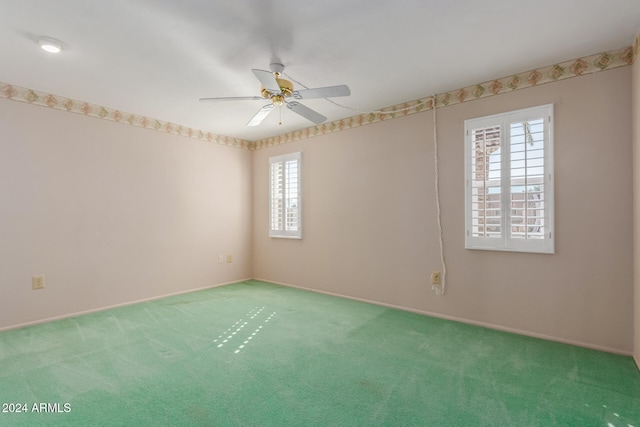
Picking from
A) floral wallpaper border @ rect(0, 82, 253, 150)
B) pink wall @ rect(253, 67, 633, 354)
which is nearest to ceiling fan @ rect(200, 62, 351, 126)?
pink wall @ rect(253, 67, 633, 354)

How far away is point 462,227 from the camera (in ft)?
11.0

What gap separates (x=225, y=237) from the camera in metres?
5.18

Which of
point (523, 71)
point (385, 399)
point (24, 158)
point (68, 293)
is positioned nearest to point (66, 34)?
point (24, 158)

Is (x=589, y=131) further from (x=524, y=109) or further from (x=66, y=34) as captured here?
(x=66, y=34)

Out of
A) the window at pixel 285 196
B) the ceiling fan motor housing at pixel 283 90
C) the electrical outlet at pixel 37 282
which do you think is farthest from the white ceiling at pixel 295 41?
the electrical outlet at pixel 37 282

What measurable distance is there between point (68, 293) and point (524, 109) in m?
5.03

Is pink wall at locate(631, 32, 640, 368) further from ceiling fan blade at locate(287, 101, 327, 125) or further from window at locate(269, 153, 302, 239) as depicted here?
window at locate(269, 153, 302, 239)

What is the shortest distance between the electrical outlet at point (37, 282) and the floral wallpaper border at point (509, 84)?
3.70 metres

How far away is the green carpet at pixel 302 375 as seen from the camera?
1800mm

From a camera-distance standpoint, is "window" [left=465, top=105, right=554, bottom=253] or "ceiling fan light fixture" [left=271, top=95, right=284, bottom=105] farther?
"window" [left=465, top=105, right=554, bottom=253]

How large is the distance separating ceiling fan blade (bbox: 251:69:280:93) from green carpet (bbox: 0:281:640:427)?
2.09 meters

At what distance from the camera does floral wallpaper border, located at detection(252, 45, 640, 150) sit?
8.53ft

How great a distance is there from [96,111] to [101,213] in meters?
1.20

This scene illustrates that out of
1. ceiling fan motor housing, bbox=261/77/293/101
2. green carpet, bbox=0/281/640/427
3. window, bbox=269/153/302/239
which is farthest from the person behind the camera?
window, bbox=269/153/302/239
